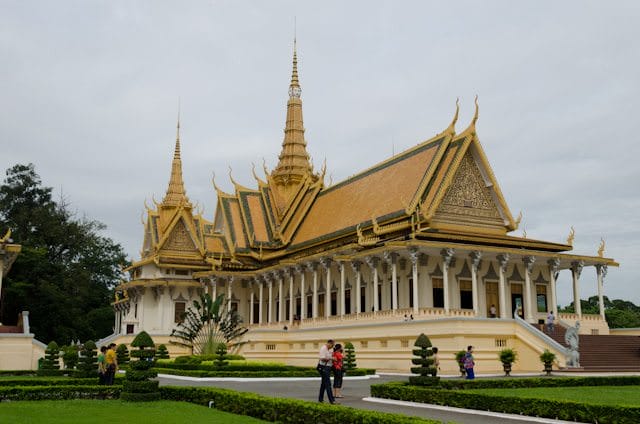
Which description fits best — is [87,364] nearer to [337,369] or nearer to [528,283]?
[337,369]

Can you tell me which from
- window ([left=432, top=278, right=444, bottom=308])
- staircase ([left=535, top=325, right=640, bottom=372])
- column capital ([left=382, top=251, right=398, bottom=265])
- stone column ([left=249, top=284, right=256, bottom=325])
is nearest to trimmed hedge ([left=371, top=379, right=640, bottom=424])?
staircase ([left=535, top=325, right=640, bottom=372])

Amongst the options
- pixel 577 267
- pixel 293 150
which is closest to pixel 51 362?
pixel 577 267

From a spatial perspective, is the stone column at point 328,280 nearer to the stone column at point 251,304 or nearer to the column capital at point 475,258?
the column capital at point 475,258

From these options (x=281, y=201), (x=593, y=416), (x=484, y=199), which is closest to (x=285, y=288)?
(x=281, y=201)

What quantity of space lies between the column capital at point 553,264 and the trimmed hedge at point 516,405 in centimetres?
1749

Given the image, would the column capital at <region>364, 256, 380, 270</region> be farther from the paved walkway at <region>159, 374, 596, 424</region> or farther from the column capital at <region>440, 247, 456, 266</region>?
the paved walkway at <region>159, 374, 596, 424</region>

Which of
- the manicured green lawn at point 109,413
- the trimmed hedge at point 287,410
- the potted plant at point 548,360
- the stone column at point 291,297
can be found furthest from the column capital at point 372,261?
the manicured green lawn at point 109,413

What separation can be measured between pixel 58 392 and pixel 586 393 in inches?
421

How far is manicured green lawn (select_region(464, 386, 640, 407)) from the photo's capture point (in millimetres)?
Result: 12156

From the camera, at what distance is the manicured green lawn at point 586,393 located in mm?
12156

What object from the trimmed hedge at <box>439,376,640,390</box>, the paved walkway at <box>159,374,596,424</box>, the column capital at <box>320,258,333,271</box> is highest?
the column capital at <box>320,258,333,271</box>

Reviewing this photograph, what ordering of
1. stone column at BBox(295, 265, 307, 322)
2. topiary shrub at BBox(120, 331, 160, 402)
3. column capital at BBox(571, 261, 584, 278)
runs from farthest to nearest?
stone column at BBox(295, 265, 307, 322) < column capital at BBox(571, 261, 584, 278) < topiary shrub at BBox(120, 331, 160, 402)

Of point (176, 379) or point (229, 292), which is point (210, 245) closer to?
point (229, 292)

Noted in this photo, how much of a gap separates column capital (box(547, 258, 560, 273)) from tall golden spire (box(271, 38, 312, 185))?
18.6 meters
